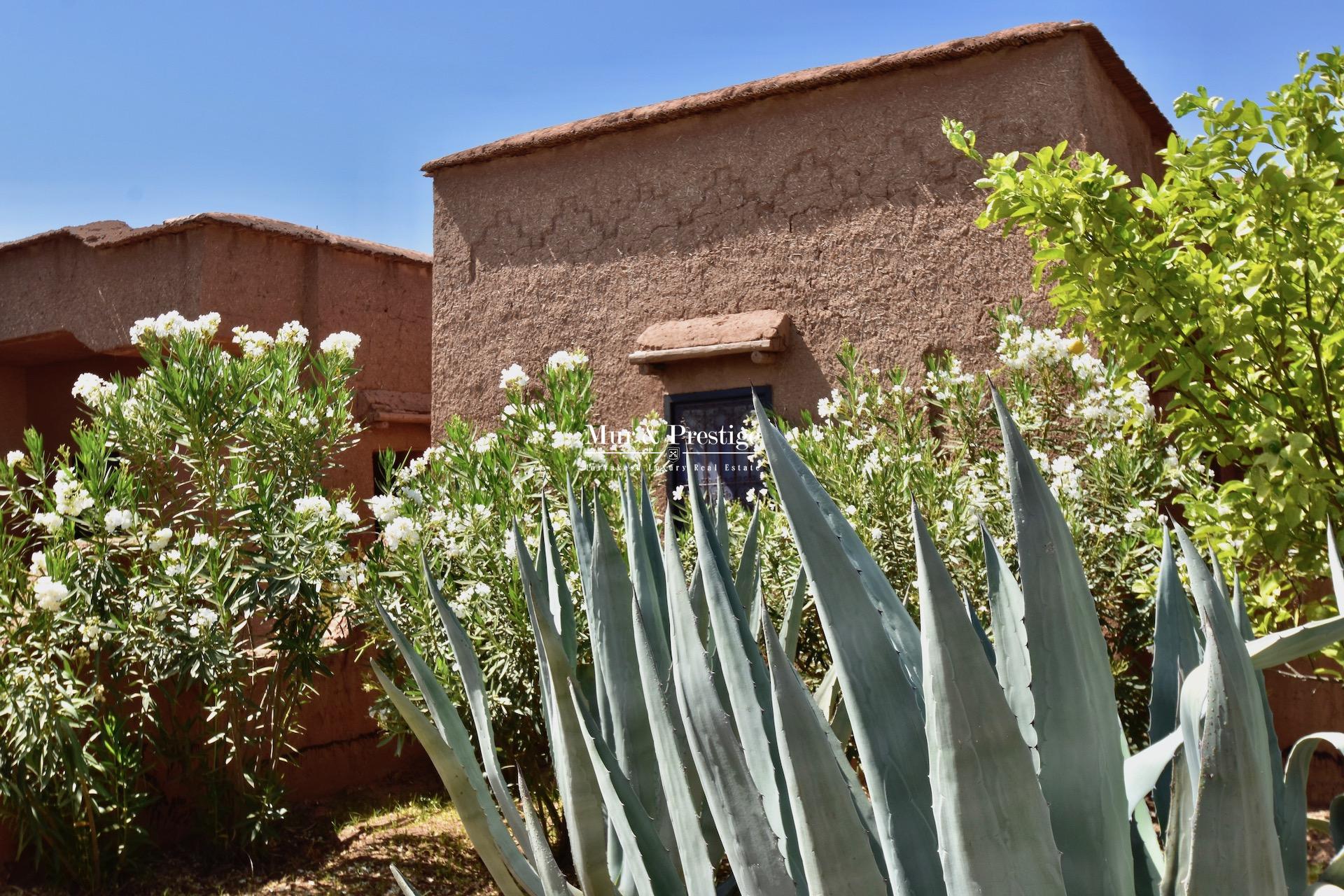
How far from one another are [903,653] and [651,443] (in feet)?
10.2

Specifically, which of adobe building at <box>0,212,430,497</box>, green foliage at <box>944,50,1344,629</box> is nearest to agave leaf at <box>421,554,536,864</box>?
green foliage at <box>944,50,1344,629</box>

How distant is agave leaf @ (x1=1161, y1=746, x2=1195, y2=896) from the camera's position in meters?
0.99

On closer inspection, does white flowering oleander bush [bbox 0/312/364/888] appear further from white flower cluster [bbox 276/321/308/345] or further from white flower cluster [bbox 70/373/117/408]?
white flower cluster [bbox 276/321/308/345]

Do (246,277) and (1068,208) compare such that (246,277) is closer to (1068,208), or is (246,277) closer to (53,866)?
(53,866)

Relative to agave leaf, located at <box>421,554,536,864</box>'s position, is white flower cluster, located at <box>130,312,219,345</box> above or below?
above

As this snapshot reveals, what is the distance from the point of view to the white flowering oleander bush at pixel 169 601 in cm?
345

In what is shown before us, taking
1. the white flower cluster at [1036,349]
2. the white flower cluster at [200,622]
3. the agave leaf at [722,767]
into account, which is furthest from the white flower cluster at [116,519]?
the white flower cluster at [1036,349]

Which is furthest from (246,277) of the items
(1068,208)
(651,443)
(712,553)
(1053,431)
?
(712,553)

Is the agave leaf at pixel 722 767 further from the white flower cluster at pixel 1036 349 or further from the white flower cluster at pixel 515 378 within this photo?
the white flower cluster at pixel 1036 349

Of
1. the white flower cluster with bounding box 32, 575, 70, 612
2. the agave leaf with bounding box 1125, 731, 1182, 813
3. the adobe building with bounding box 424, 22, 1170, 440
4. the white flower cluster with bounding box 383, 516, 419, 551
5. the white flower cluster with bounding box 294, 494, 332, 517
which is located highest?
the adobe building with bounding box 424, 22, 1170, 440

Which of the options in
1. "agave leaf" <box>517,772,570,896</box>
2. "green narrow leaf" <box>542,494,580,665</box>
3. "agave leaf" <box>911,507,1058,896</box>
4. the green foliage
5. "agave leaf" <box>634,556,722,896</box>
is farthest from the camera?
the green foliage

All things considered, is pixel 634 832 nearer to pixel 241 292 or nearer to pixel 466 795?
pixel 466 795

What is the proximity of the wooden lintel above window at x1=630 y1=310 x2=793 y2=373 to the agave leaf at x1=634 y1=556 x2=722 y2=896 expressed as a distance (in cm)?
424

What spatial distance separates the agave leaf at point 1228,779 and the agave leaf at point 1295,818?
1.21 ft
